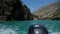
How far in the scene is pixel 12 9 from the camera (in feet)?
A: 23.2

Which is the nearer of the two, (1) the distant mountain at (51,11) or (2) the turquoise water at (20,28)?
(2) the turquoise water at (20,28)

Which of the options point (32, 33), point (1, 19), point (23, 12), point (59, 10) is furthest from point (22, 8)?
point (32, 33)

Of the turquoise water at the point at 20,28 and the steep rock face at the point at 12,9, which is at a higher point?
the steep rock face at the point at 12,9

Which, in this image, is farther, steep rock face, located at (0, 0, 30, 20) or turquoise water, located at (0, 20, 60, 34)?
steep rock face, located at (0, 0, 30, 20)

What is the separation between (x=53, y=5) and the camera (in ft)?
26.6

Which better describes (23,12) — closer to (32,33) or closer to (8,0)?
(8,0)

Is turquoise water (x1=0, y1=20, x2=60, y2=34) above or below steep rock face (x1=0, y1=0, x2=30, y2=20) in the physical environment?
below

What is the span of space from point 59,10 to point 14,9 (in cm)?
206

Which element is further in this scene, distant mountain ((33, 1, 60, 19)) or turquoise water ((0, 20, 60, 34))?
distant mountain ((33, 1, 60, 19))

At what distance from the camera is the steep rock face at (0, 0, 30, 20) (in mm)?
6691

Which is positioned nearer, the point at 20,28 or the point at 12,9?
the point at 20,28

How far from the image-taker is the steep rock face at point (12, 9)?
669 cm

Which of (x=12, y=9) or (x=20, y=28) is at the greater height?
(x=12, y=9)

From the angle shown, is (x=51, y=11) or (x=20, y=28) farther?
(x=51, y=11)
